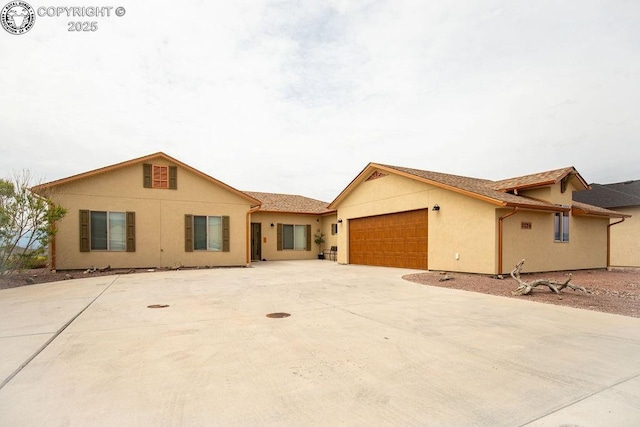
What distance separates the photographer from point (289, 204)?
21.8m

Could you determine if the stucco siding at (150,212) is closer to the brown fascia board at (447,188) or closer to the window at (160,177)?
the window at (160,177)

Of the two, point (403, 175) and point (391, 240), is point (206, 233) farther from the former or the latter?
point (403, 175)

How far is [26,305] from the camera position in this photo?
6.60m

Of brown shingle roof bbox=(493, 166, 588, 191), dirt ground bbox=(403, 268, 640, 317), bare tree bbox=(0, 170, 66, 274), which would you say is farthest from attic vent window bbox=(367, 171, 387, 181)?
bare tree bbox=(0, 170, 66, 274)

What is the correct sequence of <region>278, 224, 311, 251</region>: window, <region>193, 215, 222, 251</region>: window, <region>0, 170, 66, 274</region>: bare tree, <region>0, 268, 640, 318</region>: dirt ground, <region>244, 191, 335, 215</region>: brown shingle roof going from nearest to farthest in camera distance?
<region>0, 268, 640, 318</region>: dirt ground → <region>0, 170, 66, 274</region>: bare tree → <region>193, 215, 222, 251</region>: window → <region>244, 191, 335, 215</region>: brown shingle roof → <region>278, 224, 311, 251</region>: window

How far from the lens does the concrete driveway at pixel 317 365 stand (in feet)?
8.21

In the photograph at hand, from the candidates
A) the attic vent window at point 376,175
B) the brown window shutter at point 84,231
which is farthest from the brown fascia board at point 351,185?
the brown window shutter at point 84,231

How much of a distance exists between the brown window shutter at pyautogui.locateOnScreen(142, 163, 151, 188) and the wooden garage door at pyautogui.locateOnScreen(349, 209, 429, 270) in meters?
9.91

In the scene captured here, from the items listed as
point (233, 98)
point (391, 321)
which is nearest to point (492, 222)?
point (391, 321)

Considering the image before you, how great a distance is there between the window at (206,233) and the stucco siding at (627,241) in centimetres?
2043

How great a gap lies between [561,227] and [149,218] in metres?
17.0

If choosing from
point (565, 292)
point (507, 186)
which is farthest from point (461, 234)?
point (565, 292)

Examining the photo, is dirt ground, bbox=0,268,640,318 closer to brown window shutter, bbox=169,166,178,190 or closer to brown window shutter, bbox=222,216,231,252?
brown window shutter, bbox=222,216,231,252

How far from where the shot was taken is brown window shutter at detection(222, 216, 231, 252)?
1541cm
